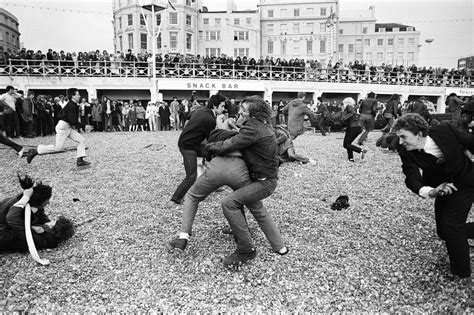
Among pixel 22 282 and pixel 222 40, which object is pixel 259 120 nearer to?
pixel 22 282

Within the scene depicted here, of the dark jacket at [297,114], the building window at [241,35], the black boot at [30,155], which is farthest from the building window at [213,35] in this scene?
the black boot at [30,155]

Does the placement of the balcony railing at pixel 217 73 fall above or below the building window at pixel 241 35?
below

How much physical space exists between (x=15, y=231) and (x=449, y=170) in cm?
426

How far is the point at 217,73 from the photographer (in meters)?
28.8

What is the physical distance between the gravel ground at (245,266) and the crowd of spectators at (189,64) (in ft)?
69.3

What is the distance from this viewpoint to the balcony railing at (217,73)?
2456 centimetres

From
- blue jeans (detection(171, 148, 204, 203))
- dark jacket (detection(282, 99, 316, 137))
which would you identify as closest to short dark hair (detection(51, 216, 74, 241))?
blue jeans (detection(171, 148, 204, 203))

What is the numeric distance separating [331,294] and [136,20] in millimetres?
45121

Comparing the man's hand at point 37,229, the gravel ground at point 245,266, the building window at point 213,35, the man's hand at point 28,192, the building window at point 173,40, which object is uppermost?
the building window at point 213,35

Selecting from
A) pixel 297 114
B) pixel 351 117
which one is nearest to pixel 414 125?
pixel 351 117

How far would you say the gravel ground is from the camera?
318 centimetres

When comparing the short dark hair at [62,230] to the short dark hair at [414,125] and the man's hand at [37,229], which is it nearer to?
the man's hand at [37,229]

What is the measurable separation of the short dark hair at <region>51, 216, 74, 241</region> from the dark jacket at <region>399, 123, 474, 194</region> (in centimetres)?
367

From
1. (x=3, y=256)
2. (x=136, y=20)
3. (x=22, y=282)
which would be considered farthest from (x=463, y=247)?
(x=136, y=20)
